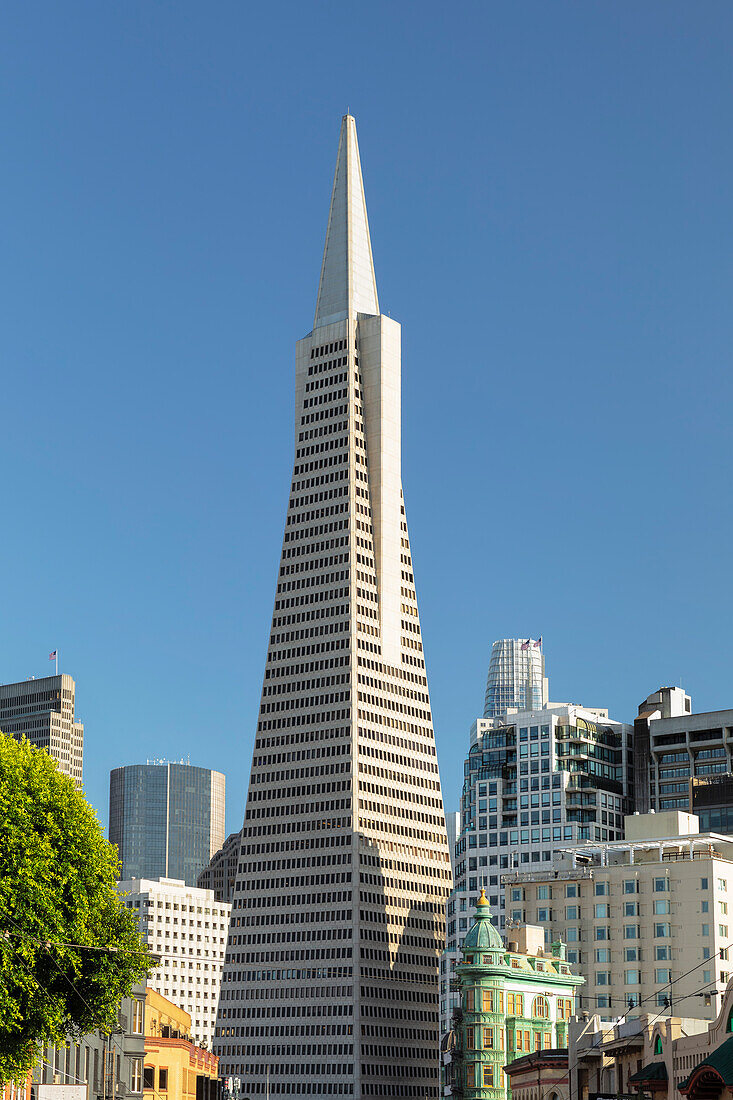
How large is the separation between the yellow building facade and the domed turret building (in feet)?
84.8

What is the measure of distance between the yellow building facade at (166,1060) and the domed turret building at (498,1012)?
25857 millimetres

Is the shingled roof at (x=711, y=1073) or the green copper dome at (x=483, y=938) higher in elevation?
the green copper dome at (x=483, y=938)

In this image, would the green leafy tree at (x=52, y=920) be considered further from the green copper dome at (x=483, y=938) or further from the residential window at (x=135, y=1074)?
the green copper dome at (x=483, y=938)

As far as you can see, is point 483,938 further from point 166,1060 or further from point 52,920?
point 52,920

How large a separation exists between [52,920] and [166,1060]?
162ft

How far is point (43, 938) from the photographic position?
310 feet

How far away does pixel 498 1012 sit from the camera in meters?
162

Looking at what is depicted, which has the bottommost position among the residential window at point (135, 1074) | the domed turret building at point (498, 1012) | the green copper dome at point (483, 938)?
the residential window at point (135, 1074)

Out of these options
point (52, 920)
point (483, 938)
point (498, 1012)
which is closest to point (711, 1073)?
point (52, 920)

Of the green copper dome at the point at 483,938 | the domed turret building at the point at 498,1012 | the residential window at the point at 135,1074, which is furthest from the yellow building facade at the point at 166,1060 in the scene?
the green copper dome at the point at 483,938

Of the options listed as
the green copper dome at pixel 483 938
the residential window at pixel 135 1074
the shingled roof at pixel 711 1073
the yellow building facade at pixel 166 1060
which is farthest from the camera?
the green copper dome at pixel 483 938

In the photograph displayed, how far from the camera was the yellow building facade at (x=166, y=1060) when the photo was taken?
13638 cm

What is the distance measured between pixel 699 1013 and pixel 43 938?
11007 cm

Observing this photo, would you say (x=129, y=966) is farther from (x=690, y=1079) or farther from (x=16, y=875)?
(x=690, y=1079)
